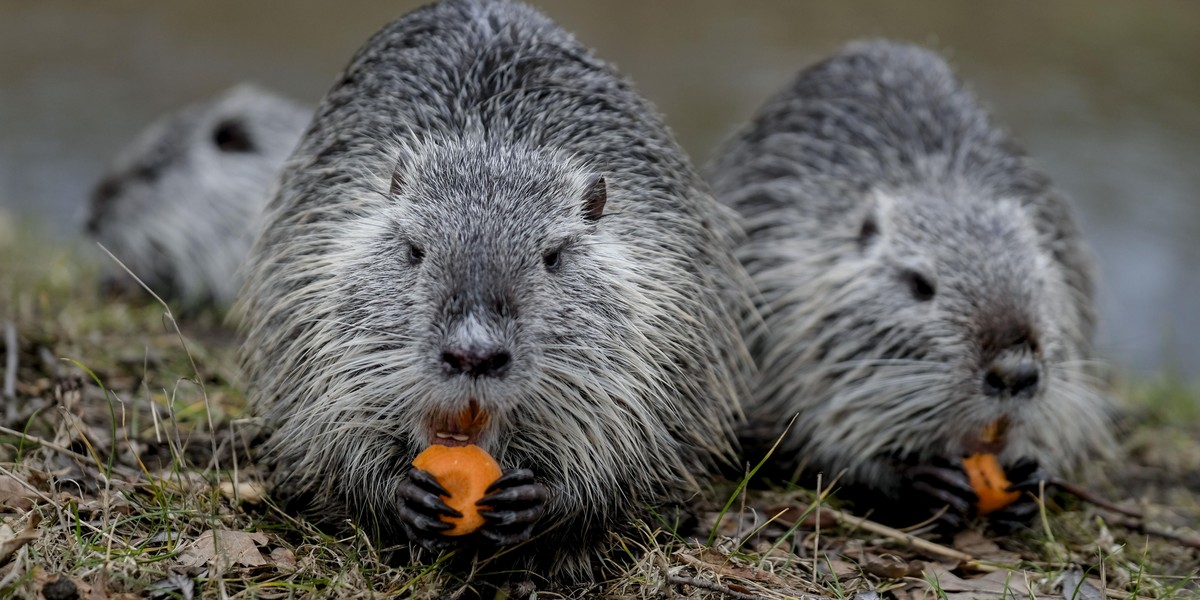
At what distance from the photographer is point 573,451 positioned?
323 cm

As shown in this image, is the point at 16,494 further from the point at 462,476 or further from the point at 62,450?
the point at 462,476

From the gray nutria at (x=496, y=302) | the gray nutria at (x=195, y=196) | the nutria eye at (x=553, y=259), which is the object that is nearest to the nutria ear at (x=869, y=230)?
the gray nutria at (x=496, y=302)

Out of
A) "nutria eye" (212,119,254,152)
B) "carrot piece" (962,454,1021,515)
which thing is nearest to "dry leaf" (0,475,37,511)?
"carrot piece" (962,454,1021,515)

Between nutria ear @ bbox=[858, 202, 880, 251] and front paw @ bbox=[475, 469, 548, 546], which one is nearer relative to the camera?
front paw @ bbox=[475, 469, 548, 546]

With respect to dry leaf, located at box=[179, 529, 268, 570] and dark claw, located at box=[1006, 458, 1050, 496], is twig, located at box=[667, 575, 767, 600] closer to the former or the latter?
dry leaf, located at box=[179, 529, 268, 570]

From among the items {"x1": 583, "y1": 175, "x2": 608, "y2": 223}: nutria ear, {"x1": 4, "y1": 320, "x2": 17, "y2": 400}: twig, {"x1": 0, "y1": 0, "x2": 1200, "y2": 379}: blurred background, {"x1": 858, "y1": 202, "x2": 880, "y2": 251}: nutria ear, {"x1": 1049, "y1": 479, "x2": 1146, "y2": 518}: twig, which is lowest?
{"x1": 4, "y1": 320, "x2": 17, "y2": 400}: twig

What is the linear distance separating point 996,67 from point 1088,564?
9.28 m

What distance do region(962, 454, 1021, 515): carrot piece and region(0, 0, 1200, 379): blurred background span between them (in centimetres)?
605

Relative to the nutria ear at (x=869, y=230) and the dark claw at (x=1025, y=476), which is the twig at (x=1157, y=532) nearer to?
the dark claw at (x=1025, y=476)

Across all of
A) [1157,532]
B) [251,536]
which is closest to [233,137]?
[251,536]

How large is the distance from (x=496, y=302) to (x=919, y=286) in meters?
1.84

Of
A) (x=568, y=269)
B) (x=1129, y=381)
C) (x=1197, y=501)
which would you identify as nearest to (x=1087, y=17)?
(x=1129, y=381)

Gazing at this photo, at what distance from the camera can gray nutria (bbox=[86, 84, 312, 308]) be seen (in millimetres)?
6832

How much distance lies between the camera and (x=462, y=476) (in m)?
3.03
